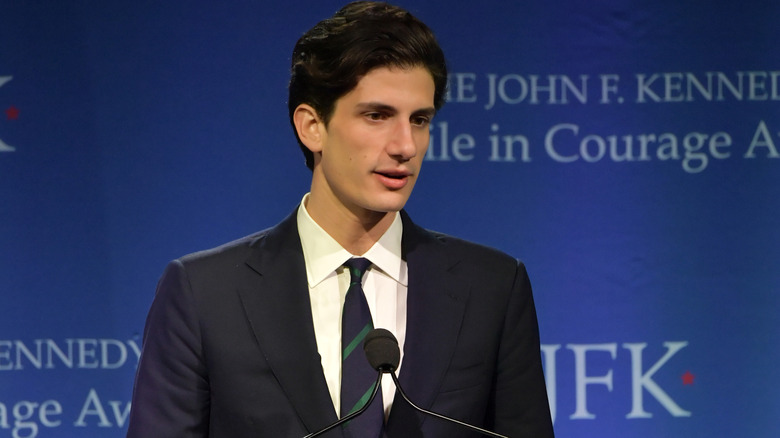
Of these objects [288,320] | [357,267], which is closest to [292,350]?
[288,320]

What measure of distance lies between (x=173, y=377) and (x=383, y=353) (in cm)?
37

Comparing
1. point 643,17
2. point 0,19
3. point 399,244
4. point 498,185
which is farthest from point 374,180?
point 0,19

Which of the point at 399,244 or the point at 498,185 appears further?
the point at 498,185

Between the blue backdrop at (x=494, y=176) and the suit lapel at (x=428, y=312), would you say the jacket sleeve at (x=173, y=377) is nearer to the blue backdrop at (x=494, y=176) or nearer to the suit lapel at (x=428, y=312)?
the suit lapel at (x=428, y=312)

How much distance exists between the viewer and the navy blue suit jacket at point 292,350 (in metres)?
1.53

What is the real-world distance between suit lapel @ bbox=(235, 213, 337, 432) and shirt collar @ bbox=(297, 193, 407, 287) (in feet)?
0.06

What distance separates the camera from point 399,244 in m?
1.70

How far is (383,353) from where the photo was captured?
1364 millimetres

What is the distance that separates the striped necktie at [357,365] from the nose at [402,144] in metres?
0.21

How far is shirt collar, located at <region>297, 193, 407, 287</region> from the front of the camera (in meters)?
1.64

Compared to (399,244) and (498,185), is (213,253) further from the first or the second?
(498,185)

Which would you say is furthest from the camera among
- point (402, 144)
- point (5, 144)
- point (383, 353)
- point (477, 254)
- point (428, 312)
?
point (5, 144)

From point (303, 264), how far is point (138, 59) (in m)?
1.20

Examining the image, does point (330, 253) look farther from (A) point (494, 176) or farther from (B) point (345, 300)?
(A) point (494, 176)
